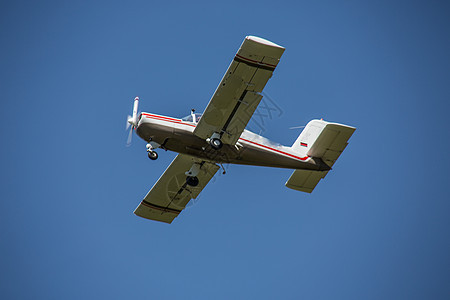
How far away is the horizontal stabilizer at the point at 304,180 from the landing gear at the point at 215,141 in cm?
363

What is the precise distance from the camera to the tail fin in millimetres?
20281

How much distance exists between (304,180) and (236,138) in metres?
3.52

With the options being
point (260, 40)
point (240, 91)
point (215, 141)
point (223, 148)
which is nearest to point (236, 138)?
point (223, 148)

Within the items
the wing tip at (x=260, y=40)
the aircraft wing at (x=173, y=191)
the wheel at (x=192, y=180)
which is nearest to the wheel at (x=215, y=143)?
the aircraft wing at (x=173, y=191)

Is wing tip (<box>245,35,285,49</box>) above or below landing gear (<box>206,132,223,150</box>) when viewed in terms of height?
above

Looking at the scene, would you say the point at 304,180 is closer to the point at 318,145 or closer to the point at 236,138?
the point at 318,145

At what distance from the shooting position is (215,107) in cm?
1875

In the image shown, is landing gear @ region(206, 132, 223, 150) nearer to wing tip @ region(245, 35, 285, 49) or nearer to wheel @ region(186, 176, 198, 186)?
wheel @ region(186, 176, 198, 186)

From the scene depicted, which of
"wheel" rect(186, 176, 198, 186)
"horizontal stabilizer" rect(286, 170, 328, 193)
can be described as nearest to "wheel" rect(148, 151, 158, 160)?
"wheel" rect(186, 176, 198, 186)

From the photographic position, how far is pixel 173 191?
908 inches

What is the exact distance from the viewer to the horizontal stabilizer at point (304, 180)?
847 inches

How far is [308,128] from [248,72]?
4524 mm

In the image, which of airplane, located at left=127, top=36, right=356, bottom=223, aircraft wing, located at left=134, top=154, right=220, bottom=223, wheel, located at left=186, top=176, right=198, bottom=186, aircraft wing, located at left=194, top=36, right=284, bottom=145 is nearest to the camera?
aircraft wing, located at left=194, top=36, right=284, bottom=145

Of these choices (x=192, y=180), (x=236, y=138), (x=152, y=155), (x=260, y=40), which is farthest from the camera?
(x=192, y=180)
